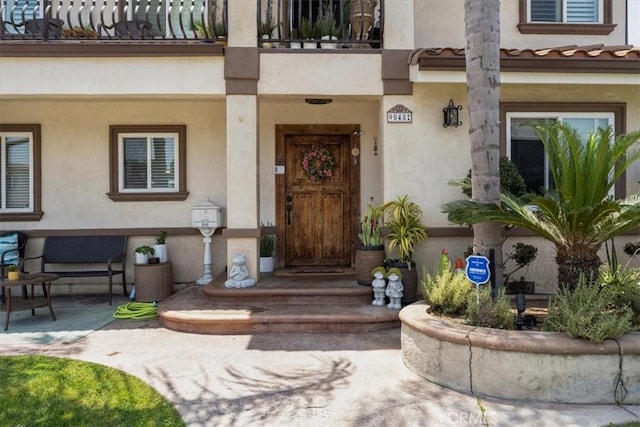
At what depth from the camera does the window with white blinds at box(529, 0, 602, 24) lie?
7871mm

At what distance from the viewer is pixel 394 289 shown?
587 cm

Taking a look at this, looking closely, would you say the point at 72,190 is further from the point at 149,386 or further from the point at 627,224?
the point at 627,224

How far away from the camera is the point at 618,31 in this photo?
7.93m

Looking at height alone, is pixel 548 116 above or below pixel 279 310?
above

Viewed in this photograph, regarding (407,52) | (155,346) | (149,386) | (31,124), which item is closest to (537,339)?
(149,386)

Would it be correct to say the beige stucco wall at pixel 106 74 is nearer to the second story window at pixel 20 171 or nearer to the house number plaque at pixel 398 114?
the second story window at pixel 20 171

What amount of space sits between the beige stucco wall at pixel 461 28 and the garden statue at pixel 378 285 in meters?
4.18

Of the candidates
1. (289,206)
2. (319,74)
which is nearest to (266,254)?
(289,206)

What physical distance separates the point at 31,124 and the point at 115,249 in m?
2.68

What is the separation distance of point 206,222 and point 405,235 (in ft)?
11.0

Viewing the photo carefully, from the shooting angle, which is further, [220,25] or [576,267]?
[220,25]

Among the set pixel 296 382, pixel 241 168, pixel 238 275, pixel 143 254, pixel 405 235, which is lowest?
pixel 296 382

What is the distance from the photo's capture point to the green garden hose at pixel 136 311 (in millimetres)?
6375

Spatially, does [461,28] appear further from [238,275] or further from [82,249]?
[82,249]
